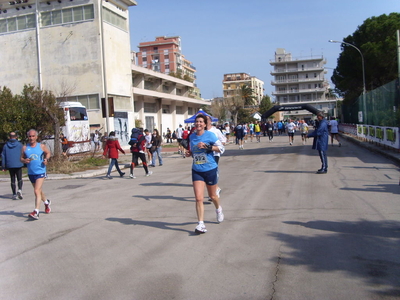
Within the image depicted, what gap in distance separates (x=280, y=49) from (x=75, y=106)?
81.0 meters

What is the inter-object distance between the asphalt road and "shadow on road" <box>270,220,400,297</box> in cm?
1

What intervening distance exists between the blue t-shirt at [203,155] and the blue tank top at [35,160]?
3422 mm

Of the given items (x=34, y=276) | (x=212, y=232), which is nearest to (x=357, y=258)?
(x=212, y=232)

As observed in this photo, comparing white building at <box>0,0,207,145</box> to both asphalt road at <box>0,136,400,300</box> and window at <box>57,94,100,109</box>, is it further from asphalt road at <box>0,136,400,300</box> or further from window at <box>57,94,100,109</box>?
asphalt road at <box>0,136,400,300</box>

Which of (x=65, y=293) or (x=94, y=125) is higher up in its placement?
(x=94, y=125)

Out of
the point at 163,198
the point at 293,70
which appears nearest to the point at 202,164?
the point at 163,198

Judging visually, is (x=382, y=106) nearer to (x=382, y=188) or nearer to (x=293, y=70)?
(x=382, y=188)

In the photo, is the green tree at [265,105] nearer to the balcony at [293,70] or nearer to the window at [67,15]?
the balcony at [293,70]

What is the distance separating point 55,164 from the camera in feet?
57.6

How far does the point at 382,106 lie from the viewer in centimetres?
2220

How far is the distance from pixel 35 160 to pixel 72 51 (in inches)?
1133

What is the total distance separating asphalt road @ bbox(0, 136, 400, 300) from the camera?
167 inches

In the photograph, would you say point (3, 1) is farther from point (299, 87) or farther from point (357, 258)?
point (299, 87)

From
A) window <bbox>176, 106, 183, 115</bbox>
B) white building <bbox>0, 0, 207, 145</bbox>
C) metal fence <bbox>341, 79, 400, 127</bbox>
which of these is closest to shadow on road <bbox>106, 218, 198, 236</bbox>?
metal fence <bbox>341, 79, 400, 127</bbox>
